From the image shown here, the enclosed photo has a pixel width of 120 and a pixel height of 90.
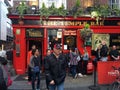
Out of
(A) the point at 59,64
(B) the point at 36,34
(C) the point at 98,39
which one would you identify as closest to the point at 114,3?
(C) the point at 98,39

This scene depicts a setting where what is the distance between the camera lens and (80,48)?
24.8 metres

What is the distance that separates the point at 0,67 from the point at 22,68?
50.7 feet

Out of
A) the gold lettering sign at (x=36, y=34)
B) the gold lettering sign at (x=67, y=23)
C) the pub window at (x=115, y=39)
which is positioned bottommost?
the pub window at (x=115, y=39)

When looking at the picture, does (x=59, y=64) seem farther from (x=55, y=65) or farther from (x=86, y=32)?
(x=86, y=32)

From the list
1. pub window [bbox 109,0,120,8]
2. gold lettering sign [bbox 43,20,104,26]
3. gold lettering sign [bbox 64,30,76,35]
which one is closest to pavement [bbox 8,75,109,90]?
gold lettering sign [bbox 64,30,76,35]

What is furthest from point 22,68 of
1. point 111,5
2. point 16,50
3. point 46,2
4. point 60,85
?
point 60,85

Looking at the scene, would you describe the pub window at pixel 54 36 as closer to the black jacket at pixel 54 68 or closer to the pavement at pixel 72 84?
the pavement at pixel 72 84

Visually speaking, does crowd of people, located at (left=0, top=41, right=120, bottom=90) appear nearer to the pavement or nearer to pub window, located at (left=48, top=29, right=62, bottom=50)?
the pavement

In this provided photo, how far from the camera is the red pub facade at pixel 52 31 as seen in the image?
977 inches

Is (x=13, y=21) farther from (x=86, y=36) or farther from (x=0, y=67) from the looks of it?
(x=0, y=67)

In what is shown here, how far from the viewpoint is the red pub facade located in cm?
2481

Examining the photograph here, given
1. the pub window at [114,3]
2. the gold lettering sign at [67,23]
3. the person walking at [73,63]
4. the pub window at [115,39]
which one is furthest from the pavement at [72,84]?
the pub window at [114,3]

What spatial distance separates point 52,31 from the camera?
25.1 meters

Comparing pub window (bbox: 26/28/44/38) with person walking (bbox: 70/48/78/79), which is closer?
person walking (bbox: 70/48/78/79)
